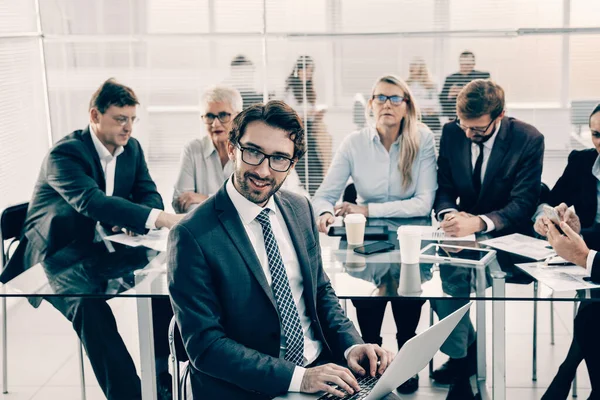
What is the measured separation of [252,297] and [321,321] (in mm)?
315

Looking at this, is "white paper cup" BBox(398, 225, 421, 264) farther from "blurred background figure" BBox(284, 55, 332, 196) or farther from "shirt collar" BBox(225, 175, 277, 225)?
"blurred background figure" BBox(284, 55, 332, 196)

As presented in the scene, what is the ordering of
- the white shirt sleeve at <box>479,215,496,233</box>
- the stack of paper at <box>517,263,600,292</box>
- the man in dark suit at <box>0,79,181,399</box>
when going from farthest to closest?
the white shirt sleeve at <box>479,215,496,233</box>
the man in dark suit at <box>0,79,181,399</box>
the stack of paper at <box>517,263,600,292</box>

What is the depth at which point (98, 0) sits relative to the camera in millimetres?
4840

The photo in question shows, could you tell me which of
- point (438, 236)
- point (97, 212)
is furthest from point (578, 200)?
point (97, 212)

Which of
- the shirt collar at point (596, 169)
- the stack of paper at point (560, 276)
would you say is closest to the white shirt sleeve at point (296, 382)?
the stack of paper at point (560, 276)

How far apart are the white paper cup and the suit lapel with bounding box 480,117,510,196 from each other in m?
0.86

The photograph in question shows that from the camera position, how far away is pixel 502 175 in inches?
124

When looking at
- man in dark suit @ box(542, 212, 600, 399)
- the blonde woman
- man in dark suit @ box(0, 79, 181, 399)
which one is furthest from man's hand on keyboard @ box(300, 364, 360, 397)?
the blonde woman

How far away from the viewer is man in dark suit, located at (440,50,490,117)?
475 centimetres

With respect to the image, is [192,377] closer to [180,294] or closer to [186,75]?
[180,294]

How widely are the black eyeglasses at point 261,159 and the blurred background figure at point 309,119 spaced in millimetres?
2983

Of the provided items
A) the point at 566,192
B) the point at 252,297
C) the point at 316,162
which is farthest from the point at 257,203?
the point at 316,162

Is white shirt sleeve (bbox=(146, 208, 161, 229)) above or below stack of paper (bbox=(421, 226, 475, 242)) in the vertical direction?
above

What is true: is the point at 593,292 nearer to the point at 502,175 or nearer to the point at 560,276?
the point at 560,276
